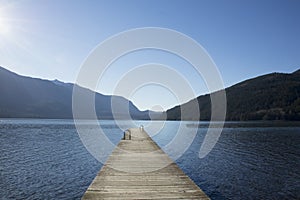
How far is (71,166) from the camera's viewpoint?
25422mm

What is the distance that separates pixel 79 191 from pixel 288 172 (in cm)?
1912

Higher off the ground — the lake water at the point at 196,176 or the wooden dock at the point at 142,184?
the wooden dock at the point at 142,184

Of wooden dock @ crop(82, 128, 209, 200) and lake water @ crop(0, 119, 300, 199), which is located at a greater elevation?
wooden dock @ crop(82, 128, 209, 200)

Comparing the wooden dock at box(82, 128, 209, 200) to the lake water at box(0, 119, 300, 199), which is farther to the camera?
the lake water at box(0, 119, 300, 199)

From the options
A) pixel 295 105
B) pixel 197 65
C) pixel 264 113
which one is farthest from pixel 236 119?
pixel 197 65

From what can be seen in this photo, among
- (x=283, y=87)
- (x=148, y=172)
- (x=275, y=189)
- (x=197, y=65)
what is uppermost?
(x=283, y=87)

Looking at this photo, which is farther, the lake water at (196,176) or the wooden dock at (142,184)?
the lake water at (196,176)

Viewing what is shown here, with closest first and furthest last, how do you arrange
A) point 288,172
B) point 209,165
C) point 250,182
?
1. point 250,182
2. point 288,172
3. point 209,165

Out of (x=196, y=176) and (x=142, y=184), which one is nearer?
(x=142, y=184)

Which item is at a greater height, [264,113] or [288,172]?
[264,113]

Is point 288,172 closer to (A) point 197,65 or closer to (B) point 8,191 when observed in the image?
(A) point 197,65

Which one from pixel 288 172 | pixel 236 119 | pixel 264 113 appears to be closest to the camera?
pixel 288 172

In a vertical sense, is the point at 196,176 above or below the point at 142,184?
below

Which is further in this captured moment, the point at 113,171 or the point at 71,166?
the point at 71,166
